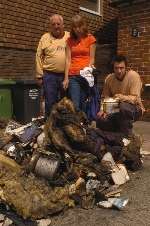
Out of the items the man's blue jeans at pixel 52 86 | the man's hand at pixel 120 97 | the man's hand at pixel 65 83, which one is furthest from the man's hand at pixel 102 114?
the man's blue jeans at pixel 52 86

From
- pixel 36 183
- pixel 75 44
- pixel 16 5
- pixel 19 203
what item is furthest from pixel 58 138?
pixel 16 5

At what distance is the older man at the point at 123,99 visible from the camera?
5977mm

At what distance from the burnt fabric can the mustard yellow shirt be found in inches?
40.7

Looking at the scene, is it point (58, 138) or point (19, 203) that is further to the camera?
point (58, 138)

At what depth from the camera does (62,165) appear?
194 inches

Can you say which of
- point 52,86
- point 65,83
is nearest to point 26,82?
point 52,86

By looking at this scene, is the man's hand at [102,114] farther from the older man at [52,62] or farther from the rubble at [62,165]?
the older man at [52,62]

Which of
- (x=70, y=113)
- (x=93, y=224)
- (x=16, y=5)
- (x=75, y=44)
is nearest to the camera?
(x=93, y=224)

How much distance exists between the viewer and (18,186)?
432 cm

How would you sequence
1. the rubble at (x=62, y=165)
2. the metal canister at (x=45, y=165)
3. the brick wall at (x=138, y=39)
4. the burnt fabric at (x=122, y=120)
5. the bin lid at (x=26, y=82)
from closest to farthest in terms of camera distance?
the rubble at (x=62, y=165), the metal canister at (x=45, y=165), the burnt fabric at (x=122, y=120), the bin lid at (x=26, y=82), the brick wall at (x=138, y=39)

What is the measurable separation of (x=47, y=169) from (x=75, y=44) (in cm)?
227

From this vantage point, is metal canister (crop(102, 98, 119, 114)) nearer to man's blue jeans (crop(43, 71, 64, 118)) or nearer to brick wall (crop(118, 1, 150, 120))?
man's blue jeans (crop(43, 71, 64, 118))

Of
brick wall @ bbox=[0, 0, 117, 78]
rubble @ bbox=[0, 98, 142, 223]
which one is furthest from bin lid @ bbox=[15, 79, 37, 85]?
rubble @ bbox=[0, 98, 142, 223]

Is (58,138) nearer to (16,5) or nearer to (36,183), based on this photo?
(36,183)
